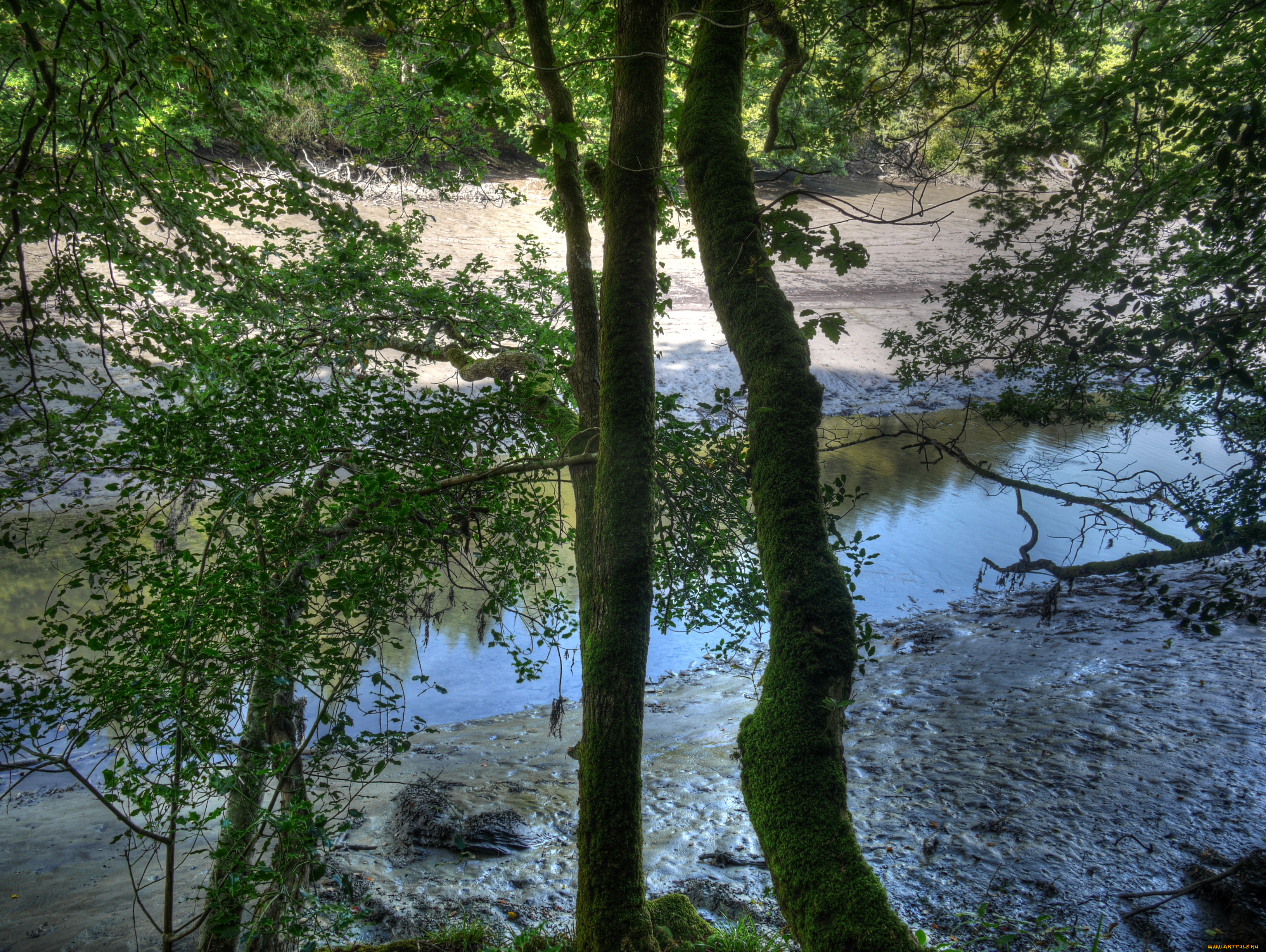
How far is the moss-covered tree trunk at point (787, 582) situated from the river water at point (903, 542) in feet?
11.6

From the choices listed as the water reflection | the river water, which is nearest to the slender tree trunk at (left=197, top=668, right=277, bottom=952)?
the river water

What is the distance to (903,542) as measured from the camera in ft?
39.0

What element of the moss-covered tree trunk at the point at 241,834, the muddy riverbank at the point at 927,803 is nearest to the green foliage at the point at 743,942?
the muddy riverbank at the point at 927,803

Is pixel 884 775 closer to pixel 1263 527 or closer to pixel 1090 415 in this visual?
pixel 1263 527

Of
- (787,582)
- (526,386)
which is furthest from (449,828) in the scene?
(787,582)

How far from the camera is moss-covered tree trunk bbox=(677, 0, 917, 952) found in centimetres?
174

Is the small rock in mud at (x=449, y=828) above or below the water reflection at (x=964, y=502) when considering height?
below

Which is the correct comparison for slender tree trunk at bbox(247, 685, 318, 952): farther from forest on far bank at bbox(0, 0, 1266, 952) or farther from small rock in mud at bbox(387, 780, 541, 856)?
small rock in mud at bbox(387, 780, 541, 856)

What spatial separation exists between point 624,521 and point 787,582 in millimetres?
837

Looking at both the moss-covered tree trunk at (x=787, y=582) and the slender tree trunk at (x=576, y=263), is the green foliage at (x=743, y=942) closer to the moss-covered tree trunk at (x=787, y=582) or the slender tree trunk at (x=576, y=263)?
the moss-covered tree trunk at (x=787, y=582)

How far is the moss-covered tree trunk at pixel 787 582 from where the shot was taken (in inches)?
68.3

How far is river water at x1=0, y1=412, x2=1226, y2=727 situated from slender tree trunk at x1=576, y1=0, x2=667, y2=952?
2893 millimetres

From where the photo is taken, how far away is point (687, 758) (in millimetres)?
6570

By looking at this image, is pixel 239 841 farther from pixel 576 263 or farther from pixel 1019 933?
pixel 1019 933
